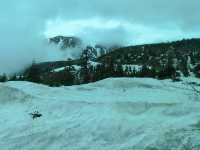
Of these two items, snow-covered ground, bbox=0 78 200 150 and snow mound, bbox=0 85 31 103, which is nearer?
snow-covered ground, bbox=0 78 200 150

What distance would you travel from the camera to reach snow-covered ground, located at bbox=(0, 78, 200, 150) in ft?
43.4

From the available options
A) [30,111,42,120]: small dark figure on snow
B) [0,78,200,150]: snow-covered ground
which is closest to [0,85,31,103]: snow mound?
[0,78,200,150]: snow-covered ground

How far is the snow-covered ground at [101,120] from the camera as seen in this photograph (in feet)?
43.4

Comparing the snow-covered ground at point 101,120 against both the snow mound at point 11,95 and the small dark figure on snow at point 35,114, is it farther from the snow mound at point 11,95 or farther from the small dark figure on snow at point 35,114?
the small dark figure on snow at point 35,114

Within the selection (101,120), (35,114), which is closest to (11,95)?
(35,114)

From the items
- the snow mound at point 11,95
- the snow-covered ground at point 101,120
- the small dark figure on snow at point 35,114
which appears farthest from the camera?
the snow mound at point 11,95

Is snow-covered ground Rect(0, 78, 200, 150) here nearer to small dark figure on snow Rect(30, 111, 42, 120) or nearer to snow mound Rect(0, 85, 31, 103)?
snow mound Rect(0, 85, 31, 103)

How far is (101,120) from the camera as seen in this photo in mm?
15719

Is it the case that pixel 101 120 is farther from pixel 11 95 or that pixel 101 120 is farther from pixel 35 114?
pixel 11 95

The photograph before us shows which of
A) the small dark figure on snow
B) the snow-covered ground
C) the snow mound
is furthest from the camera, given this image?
the snow mound

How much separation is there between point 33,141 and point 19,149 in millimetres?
507

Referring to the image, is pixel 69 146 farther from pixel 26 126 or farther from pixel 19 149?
pixel 26 126

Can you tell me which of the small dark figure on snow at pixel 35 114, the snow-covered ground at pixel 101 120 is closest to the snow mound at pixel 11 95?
the snow-covered ground at pixel 101 120

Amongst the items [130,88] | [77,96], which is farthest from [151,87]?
[77,96]
